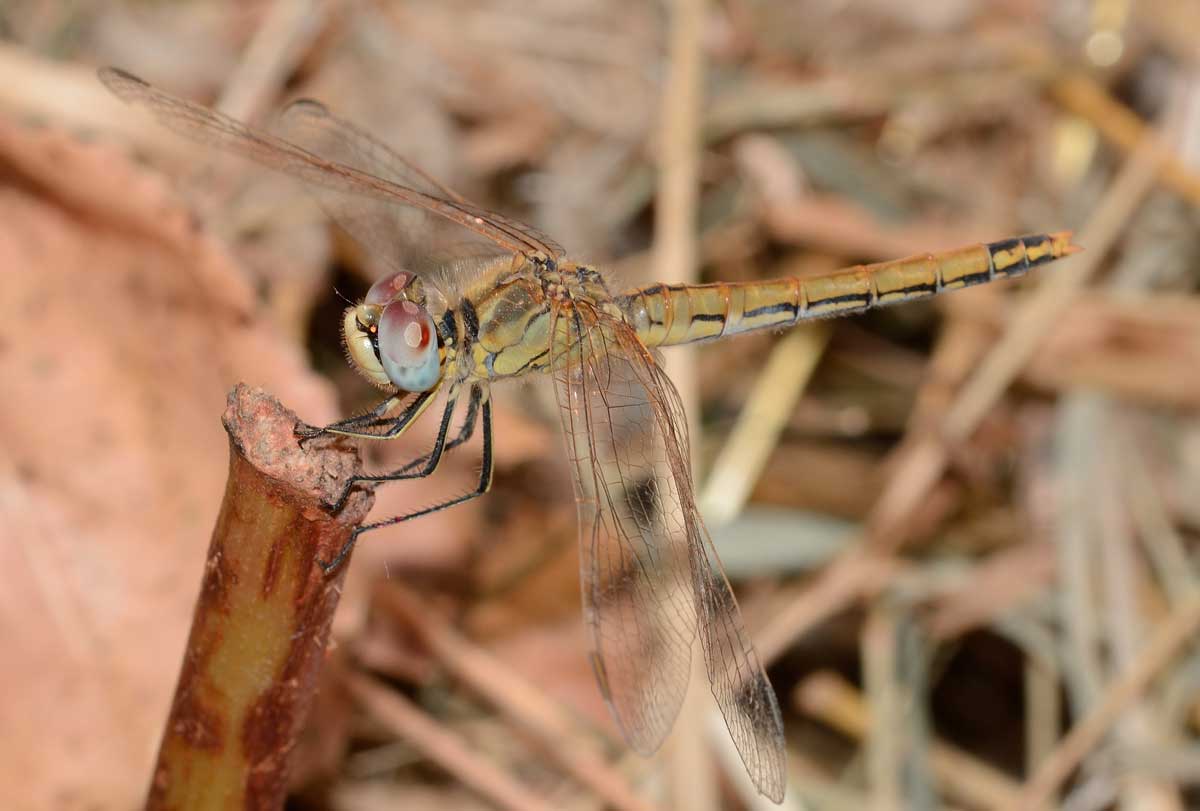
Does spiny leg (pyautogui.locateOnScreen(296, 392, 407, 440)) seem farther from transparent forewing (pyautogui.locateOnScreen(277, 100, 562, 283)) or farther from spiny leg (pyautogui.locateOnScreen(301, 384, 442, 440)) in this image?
transparent forewing (pyautogui.locateOnScreen(277, 100, 562, 283))

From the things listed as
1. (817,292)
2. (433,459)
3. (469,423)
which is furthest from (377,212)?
(817,292)

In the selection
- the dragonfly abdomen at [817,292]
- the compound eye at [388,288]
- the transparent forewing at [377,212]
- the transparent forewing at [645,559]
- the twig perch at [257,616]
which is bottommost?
the twig perch at [257,616]

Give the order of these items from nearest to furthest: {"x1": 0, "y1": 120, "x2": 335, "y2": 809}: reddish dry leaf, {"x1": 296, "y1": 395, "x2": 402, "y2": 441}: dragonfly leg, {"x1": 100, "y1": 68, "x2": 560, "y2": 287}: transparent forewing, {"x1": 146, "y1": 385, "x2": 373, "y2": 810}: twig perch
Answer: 1. {"x1": 146, "y1": 385, "x2": 373, "y2": 810}: twig perch
2. {"x1": 296, "y1": 395, "x2": 402, "y2": 441}: dragonfly leg
3. {"x1": 0, "y1": 120, "x2": 335, "y2": 809}: reddish dry leaf
4. {"x1": 100, "y1": 68, "x2": 560, "y2": 287}: transparent forewing

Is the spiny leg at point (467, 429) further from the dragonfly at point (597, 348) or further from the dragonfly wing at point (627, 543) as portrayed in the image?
the dragonfly wing at point (627, 543)

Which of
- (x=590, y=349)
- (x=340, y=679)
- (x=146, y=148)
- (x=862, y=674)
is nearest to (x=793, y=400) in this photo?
(x=862, y=674)

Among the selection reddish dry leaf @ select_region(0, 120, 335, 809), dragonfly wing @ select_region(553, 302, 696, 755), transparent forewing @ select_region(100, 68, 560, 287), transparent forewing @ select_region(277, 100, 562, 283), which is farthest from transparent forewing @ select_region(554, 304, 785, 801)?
reddish dry leaf @ select_region(0, 120, 335, 809)

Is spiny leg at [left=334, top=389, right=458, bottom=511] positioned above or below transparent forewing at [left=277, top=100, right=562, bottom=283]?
below

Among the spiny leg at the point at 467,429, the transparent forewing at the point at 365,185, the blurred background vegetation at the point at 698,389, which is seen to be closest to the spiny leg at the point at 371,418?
the spiny leg at the point at 467,429
